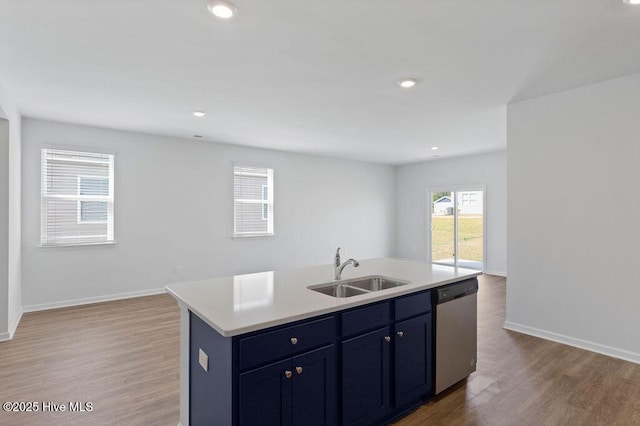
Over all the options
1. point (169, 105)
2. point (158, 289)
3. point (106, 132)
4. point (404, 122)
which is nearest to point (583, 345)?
point (404, 122)

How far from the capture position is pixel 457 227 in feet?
25.2

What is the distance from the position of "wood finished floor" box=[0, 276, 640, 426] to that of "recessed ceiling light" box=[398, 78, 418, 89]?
2.66 metres

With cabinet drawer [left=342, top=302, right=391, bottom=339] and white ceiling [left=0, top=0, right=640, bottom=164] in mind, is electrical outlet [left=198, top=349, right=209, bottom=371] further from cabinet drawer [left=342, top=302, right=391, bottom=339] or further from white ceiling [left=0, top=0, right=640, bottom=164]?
white ceiling [left=0, top=0, right=640, bottom=164]

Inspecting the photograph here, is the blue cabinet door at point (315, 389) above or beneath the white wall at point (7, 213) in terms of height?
beneath

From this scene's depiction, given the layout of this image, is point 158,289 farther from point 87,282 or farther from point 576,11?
point 576,11

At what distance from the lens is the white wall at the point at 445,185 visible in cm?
685

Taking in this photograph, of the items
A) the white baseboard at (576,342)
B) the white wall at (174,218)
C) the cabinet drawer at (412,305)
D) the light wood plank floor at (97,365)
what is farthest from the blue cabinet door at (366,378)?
the white wall at (174,218)

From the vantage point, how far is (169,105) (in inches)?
150

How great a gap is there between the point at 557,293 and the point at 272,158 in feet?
16.7

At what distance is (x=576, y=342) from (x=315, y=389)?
3061 millimetres

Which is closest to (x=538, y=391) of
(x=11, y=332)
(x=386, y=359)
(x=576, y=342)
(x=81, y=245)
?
(x=576, y=342)

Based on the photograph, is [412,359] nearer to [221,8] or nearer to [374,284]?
[374,284]

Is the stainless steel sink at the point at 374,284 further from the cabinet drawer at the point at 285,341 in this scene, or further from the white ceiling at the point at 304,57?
the white ceiling at the point at 304,57

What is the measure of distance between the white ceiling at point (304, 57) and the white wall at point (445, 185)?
2.95 m
